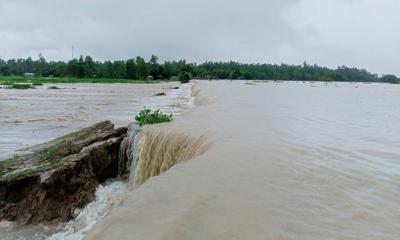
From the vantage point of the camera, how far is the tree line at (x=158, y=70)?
5669 inches

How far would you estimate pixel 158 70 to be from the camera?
150250mm

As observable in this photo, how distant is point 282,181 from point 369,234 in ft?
7.76

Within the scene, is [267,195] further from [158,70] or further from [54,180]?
[158,70]

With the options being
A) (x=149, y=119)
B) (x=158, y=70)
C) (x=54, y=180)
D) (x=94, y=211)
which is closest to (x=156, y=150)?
(x=94, y=211)

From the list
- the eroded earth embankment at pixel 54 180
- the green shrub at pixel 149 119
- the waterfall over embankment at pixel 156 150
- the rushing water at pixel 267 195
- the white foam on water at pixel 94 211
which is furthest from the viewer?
the green shrub at pixel 149 119

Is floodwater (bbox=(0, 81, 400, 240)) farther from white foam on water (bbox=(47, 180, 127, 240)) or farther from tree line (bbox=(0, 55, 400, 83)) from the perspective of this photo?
tree line (bbox=(0, 55, 400, 83))

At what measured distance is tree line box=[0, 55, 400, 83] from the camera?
144m

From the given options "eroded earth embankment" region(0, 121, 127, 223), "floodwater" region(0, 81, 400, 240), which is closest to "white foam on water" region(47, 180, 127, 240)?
"floodwater" region(0, 81, 400, 240)

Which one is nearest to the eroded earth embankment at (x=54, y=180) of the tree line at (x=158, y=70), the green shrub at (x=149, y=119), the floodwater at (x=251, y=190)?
the floodwater at (x=251, y=190)

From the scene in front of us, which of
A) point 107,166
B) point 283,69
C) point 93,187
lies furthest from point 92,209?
point 283,69

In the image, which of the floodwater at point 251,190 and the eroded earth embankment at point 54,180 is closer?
the floodwater at point 251,190

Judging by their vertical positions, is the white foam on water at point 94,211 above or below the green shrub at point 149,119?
below

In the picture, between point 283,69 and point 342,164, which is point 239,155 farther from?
point 283,69

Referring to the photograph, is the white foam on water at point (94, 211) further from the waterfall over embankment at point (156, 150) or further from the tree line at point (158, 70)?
the tree line at point (158, 70)
